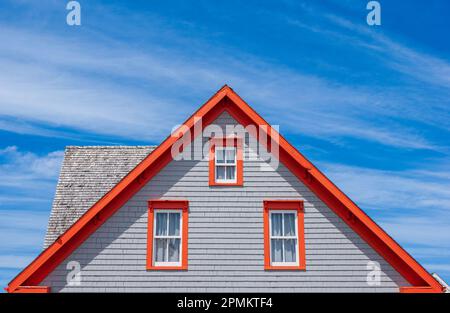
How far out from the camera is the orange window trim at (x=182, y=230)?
17.0 metres

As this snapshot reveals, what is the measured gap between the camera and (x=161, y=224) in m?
17.6

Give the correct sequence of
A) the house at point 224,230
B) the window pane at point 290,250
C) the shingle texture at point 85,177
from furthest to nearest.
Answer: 1. the shingle texture at point 85,177
2. the window pane at point 290,250
3. the house at point 224,230

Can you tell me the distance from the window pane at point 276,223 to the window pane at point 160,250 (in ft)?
12.4

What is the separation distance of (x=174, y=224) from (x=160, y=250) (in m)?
1.00

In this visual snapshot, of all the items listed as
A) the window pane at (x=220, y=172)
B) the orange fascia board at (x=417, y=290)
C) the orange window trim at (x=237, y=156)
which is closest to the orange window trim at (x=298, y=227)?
the orange window trim at (x=237, y=156)

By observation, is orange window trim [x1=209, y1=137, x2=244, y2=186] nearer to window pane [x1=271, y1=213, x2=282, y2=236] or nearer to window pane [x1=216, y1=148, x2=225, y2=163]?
window pane [x1=216, y1=148, x2=225, y2=163]

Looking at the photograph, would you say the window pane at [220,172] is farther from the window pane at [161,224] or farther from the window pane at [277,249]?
the window pane at [277,249]

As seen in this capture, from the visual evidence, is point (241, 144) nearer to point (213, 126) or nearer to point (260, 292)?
point (213, 126)

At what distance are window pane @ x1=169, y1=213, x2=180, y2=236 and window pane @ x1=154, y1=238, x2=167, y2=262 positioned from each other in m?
0.40

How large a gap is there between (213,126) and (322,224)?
5.15m

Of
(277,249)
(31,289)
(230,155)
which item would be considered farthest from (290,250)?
(31,289)

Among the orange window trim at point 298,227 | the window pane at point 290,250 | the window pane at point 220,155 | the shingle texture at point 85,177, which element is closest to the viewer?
the orange window trim at point 298,227

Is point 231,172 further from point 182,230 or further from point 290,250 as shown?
point 290,250
